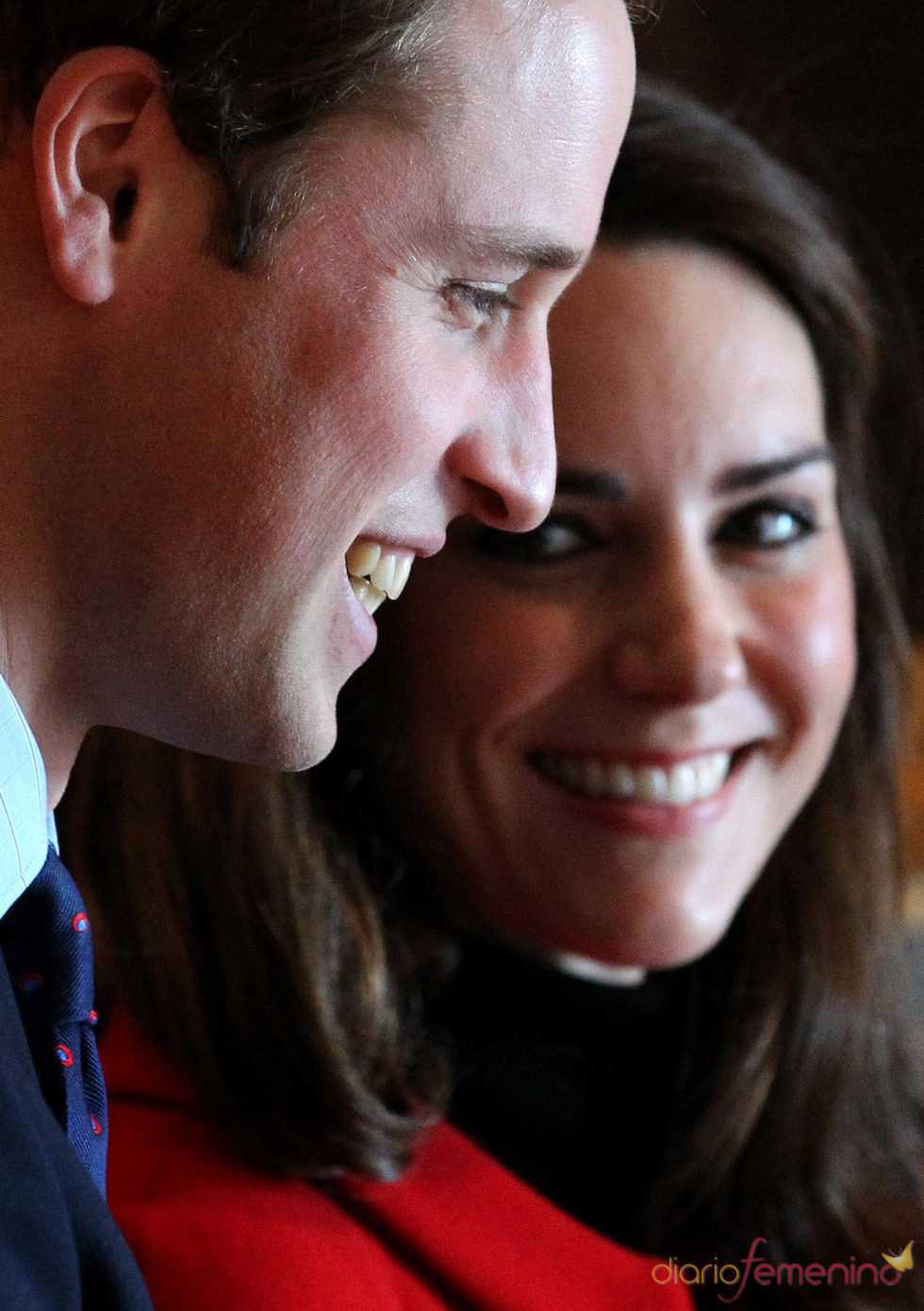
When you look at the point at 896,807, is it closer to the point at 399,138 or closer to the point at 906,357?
the point at 906,357

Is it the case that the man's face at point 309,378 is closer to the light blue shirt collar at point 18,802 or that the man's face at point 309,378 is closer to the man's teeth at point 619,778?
the light blue shirt collar at point 18,802

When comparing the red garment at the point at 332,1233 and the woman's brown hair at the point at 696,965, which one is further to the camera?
the woman's brown hair at the point at 696,965

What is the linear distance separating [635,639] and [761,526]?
172 millimetres

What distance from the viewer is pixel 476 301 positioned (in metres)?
0.91

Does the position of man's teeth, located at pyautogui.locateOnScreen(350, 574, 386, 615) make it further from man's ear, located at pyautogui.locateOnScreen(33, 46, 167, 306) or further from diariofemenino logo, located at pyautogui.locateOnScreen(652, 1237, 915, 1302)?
diariofemenino logo, located at pyautogui.locateOnScreen(652, 1237, 915, 1302)

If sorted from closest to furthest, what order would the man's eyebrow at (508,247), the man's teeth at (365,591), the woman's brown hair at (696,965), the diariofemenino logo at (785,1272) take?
the man's eyebrow at (508,247)
the man's teeth at (365,591)
the woman's brown hair at (696,965)
the diariofemenino logo at (785,1272)

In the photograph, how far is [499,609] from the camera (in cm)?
135

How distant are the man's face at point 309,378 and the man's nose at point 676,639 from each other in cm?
46

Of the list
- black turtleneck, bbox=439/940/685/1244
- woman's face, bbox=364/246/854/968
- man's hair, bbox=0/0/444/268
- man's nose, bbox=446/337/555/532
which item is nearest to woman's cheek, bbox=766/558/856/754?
woman's face, bbox=364/246/854/968

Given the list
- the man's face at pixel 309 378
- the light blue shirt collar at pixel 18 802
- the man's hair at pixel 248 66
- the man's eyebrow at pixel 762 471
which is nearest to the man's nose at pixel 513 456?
the man's face at pixel 309 378

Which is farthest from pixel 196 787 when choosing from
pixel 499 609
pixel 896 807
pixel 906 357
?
pixel 906 357

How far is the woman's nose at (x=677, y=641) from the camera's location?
131cm

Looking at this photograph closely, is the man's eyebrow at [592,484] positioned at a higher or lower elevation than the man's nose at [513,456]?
lower

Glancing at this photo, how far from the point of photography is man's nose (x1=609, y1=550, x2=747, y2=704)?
1.31 meters
